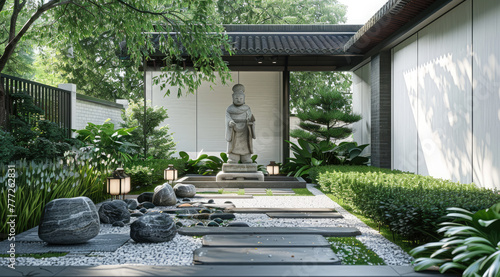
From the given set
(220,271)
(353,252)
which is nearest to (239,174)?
(353,252)

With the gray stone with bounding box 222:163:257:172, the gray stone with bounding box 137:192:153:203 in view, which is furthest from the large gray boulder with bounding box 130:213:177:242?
the gray stone with bounding box 222:163:257:172

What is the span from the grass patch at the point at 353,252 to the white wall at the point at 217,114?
877cm

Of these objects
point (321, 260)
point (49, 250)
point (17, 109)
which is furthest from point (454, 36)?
point (17, 109)

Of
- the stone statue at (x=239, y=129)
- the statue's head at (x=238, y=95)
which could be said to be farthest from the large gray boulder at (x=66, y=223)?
the statue's head at (x=238, y=95)

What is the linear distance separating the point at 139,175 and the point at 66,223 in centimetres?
544

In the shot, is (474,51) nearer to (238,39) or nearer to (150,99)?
(238,39)

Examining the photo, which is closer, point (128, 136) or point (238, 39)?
point (128, 136)

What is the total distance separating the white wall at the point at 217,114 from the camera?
13.3m

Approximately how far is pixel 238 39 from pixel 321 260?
32.4 ft

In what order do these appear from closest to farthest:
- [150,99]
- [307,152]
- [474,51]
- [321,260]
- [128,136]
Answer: [321,260]
[474,51]
[128,136]
[307,152]
[150,99]

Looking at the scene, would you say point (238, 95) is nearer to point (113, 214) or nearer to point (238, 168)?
point (238, 168)

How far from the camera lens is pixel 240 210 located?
6535 mm

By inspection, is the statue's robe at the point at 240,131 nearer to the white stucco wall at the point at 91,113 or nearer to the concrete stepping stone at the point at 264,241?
the white stucco wall at the point at 91,113

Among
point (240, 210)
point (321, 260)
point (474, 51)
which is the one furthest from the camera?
point (240, 210)
